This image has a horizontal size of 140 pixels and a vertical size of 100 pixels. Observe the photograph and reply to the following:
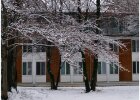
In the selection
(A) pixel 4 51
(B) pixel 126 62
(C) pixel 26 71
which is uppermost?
(A) pixel 4 51

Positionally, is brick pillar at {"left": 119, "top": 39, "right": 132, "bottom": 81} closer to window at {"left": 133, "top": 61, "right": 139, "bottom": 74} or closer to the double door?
window at {"left": 133, "top": 61, "right": 139, "bottom": 74}

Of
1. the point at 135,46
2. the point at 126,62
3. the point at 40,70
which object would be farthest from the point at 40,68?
the point at 135,46

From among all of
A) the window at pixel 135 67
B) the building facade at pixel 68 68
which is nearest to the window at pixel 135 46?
the building facade at pixel 68 68

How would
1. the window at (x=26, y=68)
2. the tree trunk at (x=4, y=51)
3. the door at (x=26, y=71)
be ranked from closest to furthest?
the tree trunk at (x=4, y=51) → the door at (x=26, y=71) → the window at (x=26, y=68)

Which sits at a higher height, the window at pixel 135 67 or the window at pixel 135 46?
the window at pixel 135 46

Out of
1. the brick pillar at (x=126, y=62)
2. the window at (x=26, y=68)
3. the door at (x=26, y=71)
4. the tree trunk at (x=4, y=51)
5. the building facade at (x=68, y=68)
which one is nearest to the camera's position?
the tree trunk at (x=4, y=51)

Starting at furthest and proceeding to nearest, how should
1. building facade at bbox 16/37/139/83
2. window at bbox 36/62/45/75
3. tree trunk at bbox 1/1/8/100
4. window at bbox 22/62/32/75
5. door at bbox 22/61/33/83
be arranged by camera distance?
window at bbox 36/62/45/75, window at bbox 22/62/32/75, door at bbox 22/61/33/83, building facade at bbox 16/37/139/83, tree trunk at bbox 1/1/8/100

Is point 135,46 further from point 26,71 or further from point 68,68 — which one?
point 26,71

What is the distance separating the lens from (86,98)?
22.0 metres

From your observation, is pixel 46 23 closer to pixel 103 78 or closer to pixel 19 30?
pixel 19 30

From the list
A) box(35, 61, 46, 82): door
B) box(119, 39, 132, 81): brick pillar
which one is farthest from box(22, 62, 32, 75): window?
box(119, 39, 132, 81): brick pillar

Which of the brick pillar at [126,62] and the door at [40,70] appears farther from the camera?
the brick pillar at [126,62]

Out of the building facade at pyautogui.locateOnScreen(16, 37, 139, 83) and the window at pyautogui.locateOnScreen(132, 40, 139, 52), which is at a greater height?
the window at pyautogui.locateOnScreen(132, 40, 139, 52)

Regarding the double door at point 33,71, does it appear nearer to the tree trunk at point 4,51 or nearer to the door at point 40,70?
the door at point 40,70
